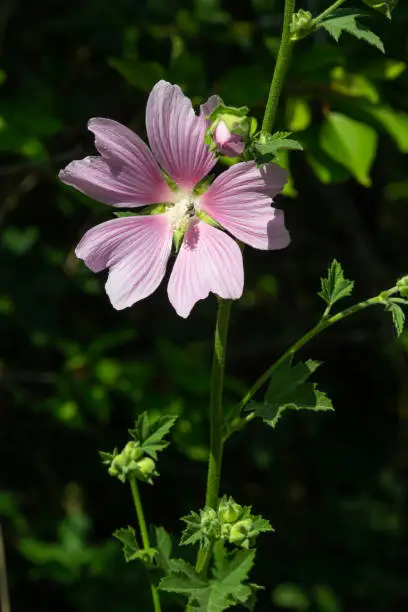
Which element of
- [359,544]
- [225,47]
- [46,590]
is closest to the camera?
[225,47]

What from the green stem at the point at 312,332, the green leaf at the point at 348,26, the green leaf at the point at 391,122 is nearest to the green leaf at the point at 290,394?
the green stem at the point at 312,332

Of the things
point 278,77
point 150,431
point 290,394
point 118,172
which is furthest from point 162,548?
point 278,77

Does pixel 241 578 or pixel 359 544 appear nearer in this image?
pixel 241 578

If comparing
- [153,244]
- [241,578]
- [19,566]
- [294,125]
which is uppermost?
[294,125]

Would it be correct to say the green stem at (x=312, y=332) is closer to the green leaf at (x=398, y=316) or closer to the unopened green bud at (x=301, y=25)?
the green leaf at (x=398, y=316)

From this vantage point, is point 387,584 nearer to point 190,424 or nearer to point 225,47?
point 190,424

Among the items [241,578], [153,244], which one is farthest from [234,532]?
[153,244]
